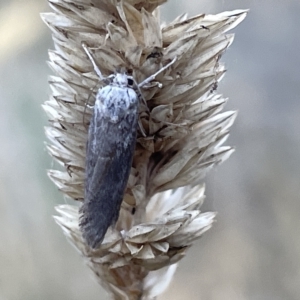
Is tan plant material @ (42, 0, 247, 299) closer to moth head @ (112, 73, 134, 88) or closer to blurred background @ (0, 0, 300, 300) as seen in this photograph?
moth head @ (112, 73, 134, 88)

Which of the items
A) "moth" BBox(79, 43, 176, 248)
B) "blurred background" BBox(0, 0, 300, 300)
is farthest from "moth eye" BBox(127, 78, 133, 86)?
"blurred background" BBox(0, 0, 300, 300)

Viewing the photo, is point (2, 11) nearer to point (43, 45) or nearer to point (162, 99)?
point (43, 45)

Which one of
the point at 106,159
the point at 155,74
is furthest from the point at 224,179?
the point at 155,74

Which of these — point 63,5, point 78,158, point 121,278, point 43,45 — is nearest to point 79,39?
point 63,5

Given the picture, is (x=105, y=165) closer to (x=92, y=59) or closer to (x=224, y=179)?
(x=92, y=59)

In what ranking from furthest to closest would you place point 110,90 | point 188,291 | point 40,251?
point 188,291
point 40,251
point 110,90

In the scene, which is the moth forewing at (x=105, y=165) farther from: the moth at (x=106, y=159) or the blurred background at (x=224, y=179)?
the blurred background at (x=224, y=179)
